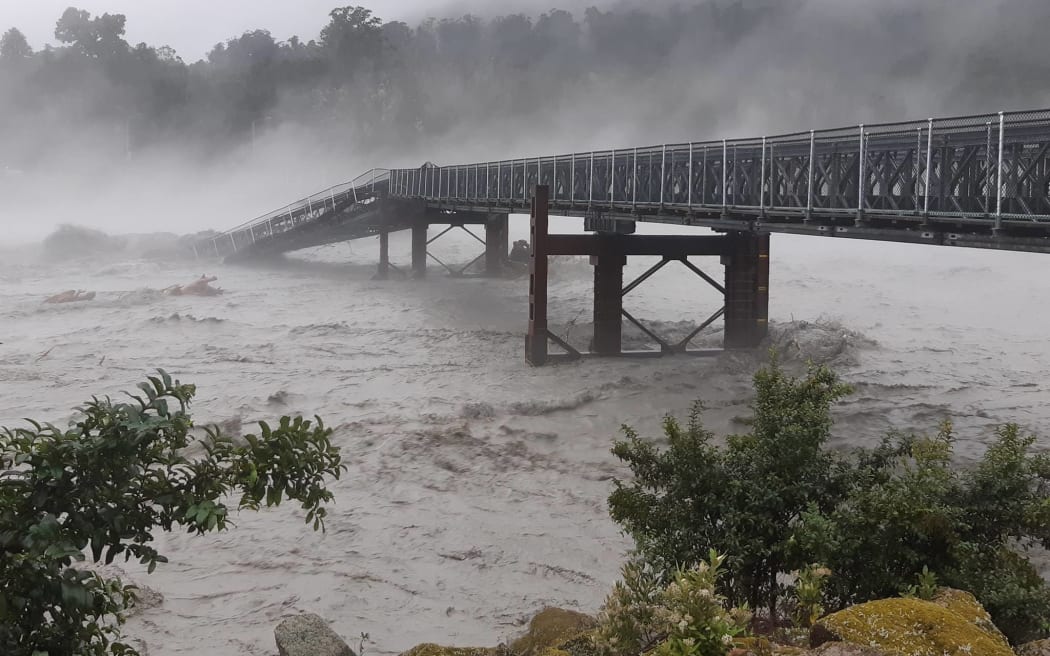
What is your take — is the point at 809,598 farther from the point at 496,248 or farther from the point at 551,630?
the point at 496,248

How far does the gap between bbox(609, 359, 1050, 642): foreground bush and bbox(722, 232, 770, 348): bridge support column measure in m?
17.2

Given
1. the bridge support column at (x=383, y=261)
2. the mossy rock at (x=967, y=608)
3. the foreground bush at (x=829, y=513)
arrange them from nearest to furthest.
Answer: the mossy rock at (x=967, y=608)
the foreground bush at (x=829, y=513)
the bridge support column at (x=383, y=261)

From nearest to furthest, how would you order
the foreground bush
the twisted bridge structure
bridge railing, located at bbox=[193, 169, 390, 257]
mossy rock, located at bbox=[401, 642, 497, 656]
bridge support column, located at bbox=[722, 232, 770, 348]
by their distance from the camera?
mossy rock, located at bbox=[401, 642, 497, 656]
the foreground bush
the twisted bridge structure
bridge support column, located at bbox=[722, 232, 770, 348]
bridge railing, located at bbox=[193, 169, 390, 257]

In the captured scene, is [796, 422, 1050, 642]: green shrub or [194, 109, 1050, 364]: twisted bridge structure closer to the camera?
[796, 422, 1050, 642]: green shrub

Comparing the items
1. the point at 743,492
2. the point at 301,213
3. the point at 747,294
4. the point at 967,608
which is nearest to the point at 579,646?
the point at 967,608

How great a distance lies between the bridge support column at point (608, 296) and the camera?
2761 cm

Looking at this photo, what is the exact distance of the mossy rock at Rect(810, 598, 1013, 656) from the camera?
583 centimetres

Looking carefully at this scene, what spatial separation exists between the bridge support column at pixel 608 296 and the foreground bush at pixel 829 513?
16.5 metres

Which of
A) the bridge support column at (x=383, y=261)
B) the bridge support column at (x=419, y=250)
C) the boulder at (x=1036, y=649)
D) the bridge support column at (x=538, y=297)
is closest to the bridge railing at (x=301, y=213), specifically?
the bridge support column at (x=383, y=261)

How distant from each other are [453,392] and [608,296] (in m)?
5.21

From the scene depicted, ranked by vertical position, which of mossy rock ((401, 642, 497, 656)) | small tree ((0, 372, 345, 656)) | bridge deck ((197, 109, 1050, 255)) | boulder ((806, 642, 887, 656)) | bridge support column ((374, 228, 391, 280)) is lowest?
mossy rock ((401, 642, 497, 656))

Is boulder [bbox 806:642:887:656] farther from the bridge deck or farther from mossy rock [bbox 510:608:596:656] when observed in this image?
the bridge deck

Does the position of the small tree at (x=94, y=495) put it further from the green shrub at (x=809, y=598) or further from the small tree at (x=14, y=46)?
the small tree at (x=14, y=46)

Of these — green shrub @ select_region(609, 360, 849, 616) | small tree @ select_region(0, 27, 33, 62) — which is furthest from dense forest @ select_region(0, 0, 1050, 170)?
green shrub @ select_region(609, 360, 849, 616)
